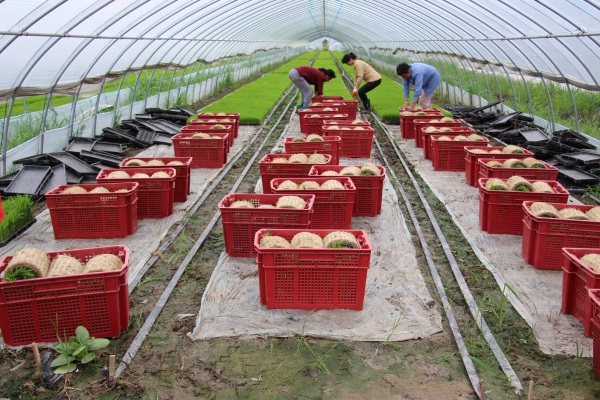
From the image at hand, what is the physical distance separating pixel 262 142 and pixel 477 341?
7675mm

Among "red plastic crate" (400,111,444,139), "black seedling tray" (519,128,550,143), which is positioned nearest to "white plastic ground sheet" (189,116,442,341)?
"black seedling tray" (519,128,550,143)

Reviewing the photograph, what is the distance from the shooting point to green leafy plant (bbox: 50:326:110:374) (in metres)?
3.27

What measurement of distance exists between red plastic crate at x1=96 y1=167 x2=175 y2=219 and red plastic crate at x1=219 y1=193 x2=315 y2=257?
1.35 m

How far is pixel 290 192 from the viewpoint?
17.0 feet

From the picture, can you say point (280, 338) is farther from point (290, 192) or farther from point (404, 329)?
point (290, 192)

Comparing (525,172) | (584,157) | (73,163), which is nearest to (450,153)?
(584,157)

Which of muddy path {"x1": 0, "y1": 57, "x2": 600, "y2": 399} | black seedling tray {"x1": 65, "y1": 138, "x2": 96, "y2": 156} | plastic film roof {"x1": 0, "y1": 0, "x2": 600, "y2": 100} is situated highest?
plastic film roof {"x1": 0, "y1": 0, "x2": 600, "y2": 100}

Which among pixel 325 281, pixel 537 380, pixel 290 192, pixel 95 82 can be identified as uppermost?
pixel 95 82

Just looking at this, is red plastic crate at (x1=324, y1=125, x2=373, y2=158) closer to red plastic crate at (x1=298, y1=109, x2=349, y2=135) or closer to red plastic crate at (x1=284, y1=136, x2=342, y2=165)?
red plastic crate at (x1=284, y1=136, x2=342, y2=165)

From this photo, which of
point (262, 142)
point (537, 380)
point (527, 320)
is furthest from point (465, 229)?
point (262, 142)

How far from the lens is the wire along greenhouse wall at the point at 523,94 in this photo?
10.8 meters

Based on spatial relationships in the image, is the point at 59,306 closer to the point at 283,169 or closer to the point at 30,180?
the point at 283,169

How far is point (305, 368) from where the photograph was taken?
3328 millimetres

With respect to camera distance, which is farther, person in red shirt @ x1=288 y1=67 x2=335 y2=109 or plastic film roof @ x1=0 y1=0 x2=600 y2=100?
person in red shirt @ x1=288 y1=67 x2=335 y2=109
